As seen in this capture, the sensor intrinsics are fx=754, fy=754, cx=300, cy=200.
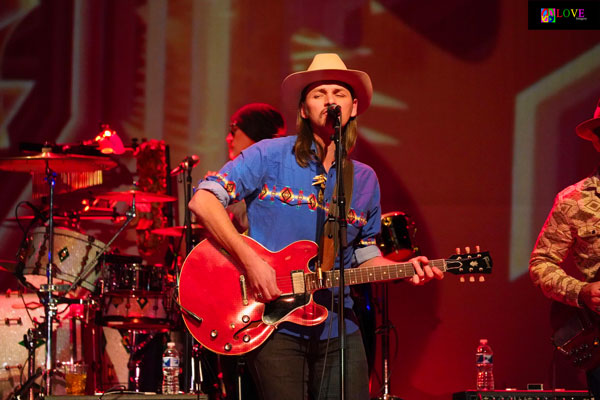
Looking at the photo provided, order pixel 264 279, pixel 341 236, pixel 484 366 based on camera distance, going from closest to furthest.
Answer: pixel 341 236 → pixel 264 279 → pixel 484 366

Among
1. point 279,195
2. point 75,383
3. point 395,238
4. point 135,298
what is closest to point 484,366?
point 395,238

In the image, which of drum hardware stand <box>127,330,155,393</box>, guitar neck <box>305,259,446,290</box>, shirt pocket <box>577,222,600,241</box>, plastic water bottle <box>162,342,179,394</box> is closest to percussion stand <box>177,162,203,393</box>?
plastic water bottle <box>162,342,179,394</box>

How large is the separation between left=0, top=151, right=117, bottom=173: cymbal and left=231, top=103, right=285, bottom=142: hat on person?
1.11 metres

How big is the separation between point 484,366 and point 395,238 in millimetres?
1753

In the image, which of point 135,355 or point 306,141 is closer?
point 306,141

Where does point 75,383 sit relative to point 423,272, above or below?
below

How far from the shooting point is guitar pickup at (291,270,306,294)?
3.49 metres

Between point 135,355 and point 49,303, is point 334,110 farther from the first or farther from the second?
point 135,355

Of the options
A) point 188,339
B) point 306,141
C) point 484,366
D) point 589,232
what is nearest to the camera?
point 306,141

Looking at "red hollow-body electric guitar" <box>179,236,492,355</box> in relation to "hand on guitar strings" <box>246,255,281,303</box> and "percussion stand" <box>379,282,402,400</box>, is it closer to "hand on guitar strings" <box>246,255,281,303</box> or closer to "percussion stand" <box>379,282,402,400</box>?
"hand on guitar strings" <box>246,255,281,303</box>

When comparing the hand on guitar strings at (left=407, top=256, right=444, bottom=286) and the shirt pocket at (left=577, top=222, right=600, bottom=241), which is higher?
the shirt pocket at (left=577, top=222, right=600, bottom=241)

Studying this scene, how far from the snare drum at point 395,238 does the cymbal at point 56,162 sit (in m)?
2.29

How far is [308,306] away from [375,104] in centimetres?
439

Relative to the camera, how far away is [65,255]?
5969 mm
